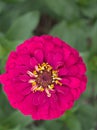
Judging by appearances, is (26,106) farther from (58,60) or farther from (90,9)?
(90,9)

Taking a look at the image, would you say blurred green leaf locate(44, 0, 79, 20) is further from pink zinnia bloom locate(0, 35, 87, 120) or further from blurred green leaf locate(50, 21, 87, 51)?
pink zinnia bloom locate(0, 35, 87, 120)

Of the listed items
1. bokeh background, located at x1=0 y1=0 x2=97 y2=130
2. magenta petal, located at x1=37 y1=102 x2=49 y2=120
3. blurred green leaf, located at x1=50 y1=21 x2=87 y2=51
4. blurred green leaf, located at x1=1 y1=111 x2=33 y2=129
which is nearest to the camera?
magenta petal, located at x1=37 y1=102 x2=49 y2=120

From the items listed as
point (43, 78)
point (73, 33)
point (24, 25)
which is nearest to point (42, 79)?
point (43, 78)

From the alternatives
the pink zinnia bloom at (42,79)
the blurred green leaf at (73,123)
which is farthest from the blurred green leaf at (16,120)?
the pink zinnia bloom at (42,79)

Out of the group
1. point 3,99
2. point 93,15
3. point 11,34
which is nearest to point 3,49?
point 11,34

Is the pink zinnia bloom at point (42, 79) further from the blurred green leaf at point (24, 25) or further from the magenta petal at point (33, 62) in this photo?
the blurred green leaf at point (24, 25)

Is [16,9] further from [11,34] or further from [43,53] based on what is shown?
[43,53]

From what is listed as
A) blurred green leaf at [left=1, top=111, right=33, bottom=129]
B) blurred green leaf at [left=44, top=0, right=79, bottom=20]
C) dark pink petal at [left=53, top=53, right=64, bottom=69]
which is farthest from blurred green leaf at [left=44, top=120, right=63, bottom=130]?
dark pink petal at [left=53, top=53, right=64, bottom=69]
